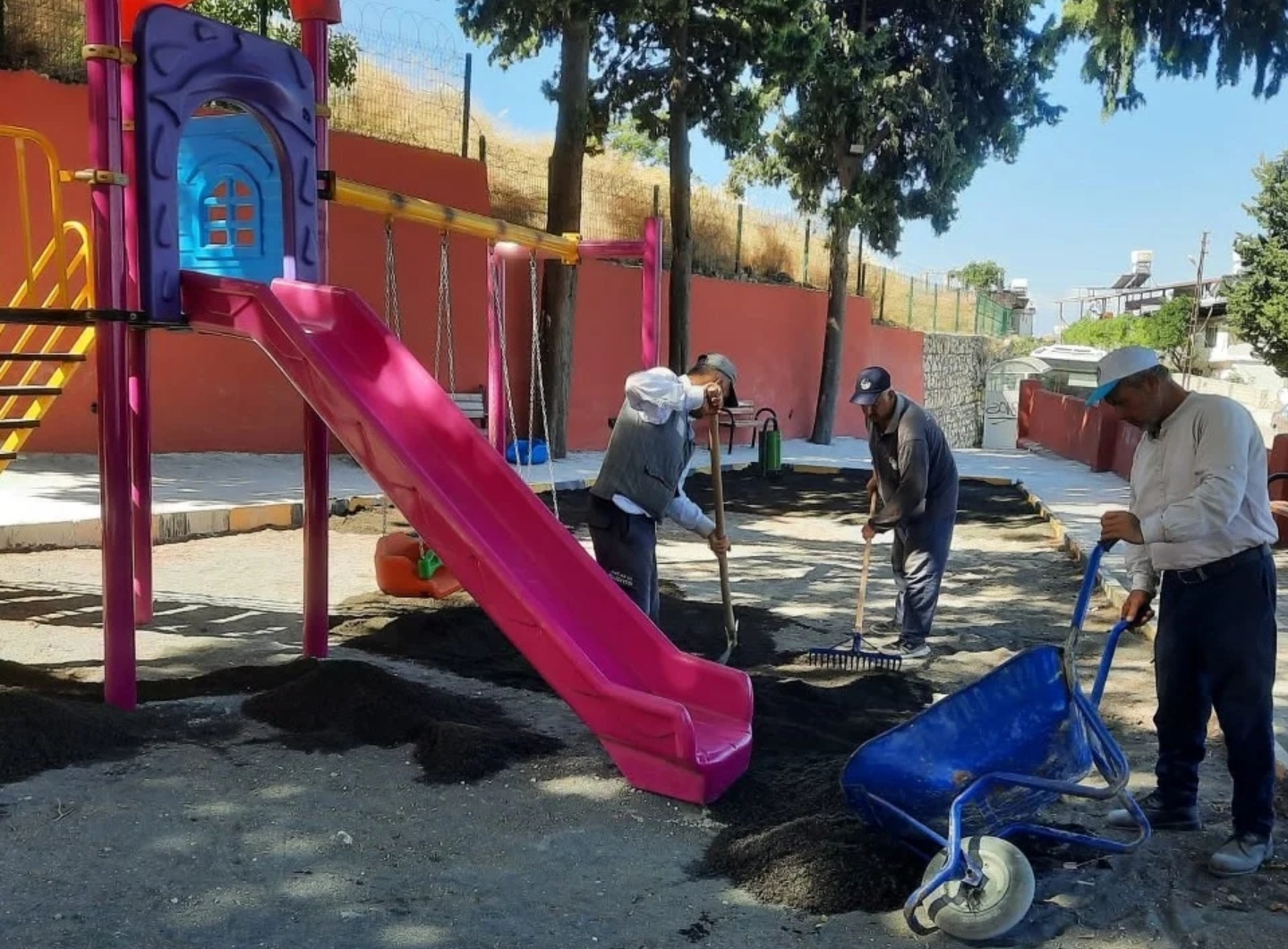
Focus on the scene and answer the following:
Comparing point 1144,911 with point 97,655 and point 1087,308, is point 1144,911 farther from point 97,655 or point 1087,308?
point 1087,308

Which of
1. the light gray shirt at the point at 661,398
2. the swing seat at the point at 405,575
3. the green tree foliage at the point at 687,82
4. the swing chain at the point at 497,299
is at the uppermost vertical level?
the green tree foliage at the point at 687,82

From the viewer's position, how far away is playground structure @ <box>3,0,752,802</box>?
4309 millimetres

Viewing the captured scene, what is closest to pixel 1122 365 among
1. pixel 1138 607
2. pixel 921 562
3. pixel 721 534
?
pixel 1138 607

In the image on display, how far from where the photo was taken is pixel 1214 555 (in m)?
3.56

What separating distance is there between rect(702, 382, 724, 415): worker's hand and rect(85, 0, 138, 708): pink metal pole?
2.55m

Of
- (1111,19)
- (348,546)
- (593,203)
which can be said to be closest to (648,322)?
(348,546)

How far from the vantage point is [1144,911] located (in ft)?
11.1

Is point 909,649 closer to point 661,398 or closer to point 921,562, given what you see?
point 921,562

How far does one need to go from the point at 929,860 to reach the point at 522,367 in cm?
1361

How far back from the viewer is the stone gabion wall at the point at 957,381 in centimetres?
3084

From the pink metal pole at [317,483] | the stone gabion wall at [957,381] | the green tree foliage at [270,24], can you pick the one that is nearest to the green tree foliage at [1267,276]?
the stone gabion wall at [957,381]

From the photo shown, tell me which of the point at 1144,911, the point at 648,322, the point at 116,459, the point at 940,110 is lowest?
the point at 1144,911

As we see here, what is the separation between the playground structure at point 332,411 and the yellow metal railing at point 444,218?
60 cm

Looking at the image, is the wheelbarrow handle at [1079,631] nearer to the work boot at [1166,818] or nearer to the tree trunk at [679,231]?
the work boot at [1166,818]
